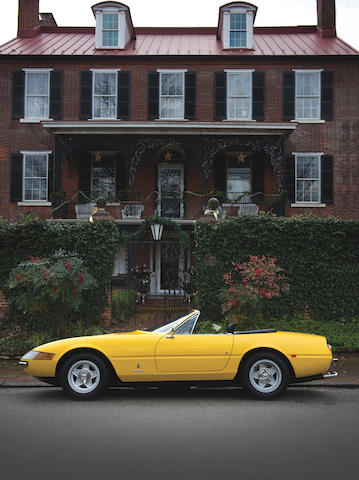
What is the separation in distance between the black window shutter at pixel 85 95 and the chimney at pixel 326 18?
10319 mm

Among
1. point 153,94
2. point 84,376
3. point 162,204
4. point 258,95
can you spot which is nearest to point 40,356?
point 84,376

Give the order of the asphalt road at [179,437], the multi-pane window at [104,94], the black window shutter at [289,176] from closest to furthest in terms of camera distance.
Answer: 1. the asphalt road at [179,437]
2. the black window shutter at [289,176]
3. the multi-pane window at [104,94]

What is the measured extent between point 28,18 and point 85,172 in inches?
320

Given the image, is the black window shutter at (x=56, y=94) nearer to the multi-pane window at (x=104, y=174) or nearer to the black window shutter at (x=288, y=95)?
the multi-pane window at (x=104, y=174)

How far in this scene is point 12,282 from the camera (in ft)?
34.3

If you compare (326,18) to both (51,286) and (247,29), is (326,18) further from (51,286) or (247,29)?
(51,286)

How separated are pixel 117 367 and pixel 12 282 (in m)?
4.57

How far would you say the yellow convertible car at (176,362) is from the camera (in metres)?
6.77

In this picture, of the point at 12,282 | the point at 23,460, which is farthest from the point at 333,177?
the point at 23,460

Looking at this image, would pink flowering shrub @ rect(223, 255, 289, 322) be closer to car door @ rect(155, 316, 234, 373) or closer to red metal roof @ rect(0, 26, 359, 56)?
car door @ rect(155, 316, 234, 373)

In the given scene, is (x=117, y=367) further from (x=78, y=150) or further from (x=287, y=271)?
(x=78, y=150)

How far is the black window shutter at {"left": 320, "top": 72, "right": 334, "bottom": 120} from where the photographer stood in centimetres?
1980

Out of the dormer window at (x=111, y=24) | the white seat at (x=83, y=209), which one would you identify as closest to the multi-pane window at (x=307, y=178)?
the white seat at (x=83, y=209)

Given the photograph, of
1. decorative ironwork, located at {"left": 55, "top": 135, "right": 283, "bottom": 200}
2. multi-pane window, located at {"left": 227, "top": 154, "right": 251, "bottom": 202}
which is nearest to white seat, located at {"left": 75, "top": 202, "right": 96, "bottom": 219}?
decorative ironwork, located at {"left": 55, "top": 135, "right": 283, "bottom": 200}
